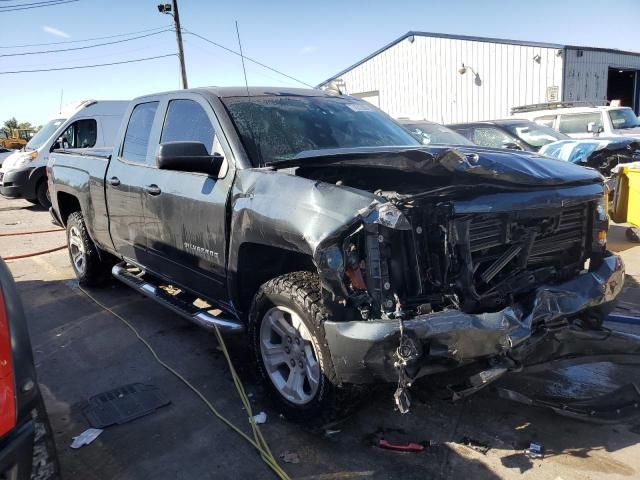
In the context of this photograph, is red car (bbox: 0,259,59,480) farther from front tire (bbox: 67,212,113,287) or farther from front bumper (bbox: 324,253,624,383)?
front tire (bbox: 67,212,113,287)

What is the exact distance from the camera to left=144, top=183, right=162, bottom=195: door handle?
418 cm

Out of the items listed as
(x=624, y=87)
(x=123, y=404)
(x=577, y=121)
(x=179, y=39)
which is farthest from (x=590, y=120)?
(x=624, y=87)

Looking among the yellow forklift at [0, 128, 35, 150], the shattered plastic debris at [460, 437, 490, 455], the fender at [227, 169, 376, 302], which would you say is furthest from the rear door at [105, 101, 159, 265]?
the yellow forklift at [0, 128, 35, 150]

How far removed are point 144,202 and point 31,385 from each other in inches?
103

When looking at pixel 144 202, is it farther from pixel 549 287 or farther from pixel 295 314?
pixel 549 287

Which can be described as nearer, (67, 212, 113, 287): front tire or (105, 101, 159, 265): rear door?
(105, 101, 159, 265): rear door

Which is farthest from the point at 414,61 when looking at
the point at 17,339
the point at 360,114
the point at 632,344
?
the point at 17,339

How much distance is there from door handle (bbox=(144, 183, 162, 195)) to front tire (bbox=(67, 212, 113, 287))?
2067 millimetres

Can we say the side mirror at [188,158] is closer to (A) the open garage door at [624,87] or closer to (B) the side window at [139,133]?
(B) the side window at [139,133]

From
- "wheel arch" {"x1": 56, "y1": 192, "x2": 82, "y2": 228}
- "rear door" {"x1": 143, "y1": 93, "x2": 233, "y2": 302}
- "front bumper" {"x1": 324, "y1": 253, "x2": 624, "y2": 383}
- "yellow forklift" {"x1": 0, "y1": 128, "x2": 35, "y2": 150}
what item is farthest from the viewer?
"yellow forklift" {"x1": 0, "y1": 128, "x2": 35, "y2": 150}

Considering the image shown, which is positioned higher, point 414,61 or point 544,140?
point 414,61

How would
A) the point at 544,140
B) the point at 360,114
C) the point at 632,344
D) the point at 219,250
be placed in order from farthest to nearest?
1. the point at 544,140
2. the point at 360,114
3. the point at 219,250
4. the point at 632,344

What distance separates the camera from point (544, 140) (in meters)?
10.7

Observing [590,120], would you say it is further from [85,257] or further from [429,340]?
[429,340]
